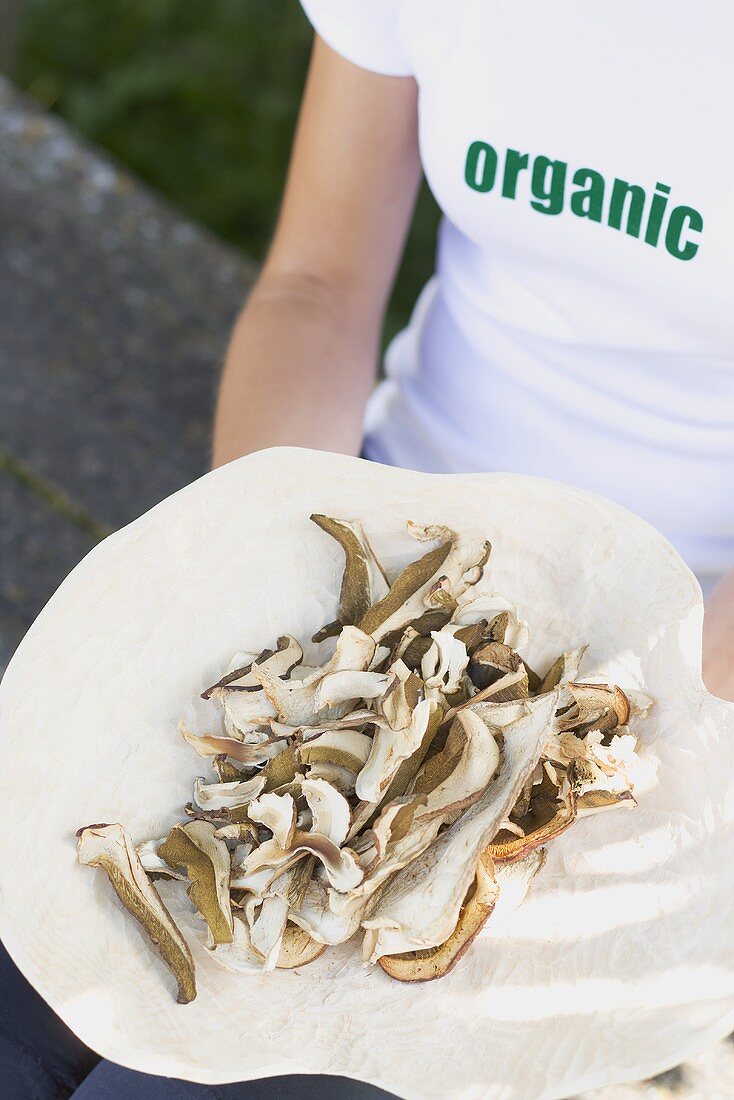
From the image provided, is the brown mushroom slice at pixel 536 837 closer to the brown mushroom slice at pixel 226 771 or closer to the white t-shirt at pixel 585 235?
the brown mushroom slice at pixel 226 771

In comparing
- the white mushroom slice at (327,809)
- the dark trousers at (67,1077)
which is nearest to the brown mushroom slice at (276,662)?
the white mushroom slice at (327,809)

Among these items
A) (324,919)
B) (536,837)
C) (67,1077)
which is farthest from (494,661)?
(67,1077)

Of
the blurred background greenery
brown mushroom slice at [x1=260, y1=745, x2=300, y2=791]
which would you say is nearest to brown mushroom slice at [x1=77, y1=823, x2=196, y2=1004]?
brown mushroom slice at [x1=260, y1=745, x2=300, y2=791]

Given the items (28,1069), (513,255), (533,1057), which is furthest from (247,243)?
(533,1057)

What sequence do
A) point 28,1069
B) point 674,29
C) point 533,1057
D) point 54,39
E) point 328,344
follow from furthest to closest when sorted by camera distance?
1. point 54,39
2. point 328,344
3. point 28,1069
4. point 674,29
5. point 533,1057

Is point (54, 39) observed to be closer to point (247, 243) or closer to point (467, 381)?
point (247, 243)

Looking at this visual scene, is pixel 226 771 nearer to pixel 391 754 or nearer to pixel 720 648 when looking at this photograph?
pixel 391 754
